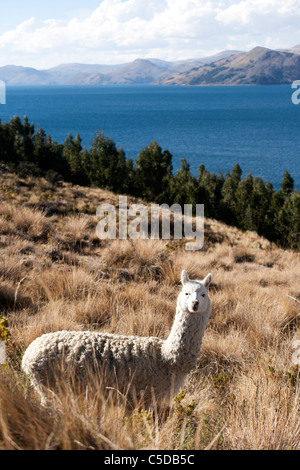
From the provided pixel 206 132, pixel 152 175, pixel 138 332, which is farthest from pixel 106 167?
pixel 206 132

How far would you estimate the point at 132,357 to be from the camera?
9.34 feet

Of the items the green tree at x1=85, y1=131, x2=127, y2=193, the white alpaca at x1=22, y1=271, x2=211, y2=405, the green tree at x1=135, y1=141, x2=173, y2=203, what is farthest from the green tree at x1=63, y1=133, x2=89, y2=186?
the white alpaca at x1=22, y1=271, x2=211, y2=405

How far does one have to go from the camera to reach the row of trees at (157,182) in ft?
177

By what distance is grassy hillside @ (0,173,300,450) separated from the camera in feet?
6.23

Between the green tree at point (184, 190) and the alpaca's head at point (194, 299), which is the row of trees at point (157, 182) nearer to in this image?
the green tree at point (184, 190)

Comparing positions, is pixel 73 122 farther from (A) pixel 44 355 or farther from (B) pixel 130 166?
(A) pixel 44 355

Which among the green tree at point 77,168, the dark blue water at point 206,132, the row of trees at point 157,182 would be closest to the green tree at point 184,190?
the row of trees at point 157,182

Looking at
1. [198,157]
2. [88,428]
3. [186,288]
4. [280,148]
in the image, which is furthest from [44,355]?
[280,148]

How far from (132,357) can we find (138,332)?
4.68ft

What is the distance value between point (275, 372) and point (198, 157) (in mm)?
94061

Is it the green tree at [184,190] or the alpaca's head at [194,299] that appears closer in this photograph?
the alpaca's head at [194,299]

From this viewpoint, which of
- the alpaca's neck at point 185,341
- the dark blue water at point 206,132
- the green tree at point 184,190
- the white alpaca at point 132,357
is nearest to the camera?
the white alpaca at point 132,357

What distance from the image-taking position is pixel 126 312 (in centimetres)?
478

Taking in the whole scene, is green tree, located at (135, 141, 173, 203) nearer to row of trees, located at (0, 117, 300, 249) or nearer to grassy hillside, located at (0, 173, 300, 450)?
row of trees, located at (0, 117, 300, 249)
